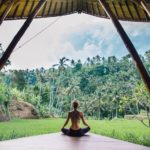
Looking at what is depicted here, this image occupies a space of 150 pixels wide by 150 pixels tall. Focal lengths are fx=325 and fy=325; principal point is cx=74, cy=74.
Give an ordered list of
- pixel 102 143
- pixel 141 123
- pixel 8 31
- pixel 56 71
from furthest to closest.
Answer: pixel 56 71, pixel 8 31, pixel 141 123, pixel 102 143

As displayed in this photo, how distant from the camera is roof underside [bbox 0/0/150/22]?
19.3 ft

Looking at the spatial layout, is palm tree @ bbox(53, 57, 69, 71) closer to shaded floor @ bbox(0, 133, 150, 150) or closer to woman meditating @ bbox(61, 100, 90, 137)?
woman meditating @ bbox(61, 100, 90, 137)

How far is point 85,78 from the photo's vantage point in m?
28.7

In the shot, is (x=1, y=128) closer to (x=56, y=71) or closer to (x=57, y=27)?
(x=56, y=71)

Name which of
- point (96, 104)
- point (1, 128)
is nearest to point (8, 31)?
point (96, 104)

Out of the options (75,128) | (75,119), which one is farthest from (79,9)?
(75,128)

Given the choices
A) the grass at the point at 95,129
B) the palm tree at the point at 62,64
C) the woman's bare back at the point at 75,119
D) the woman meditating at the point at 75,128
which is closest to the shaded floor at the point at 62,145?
the woman meditating at the point at 75,128

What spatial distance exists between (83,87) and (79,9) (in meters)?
22.0

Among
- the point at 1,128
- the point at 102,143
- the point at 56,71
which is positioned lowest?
the point at 102,143

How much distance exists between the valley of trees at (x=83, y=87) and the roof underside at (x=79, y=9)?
13292 mm

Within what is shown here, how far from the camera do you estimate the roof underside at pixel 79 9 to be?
5.88 m

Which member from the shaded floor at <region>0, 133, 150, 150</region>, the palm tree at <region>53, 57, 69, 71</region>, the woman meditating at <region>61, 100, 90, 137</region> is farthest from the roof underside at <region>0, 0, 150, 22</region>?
the palm tree at <region>53, 57, 69, 71</region>

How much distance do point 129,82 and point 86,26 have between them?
53.2 feet

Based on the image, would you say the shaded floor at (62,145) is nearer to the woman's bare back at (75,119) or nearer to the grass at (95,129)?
the woman's bare back at (75,119)
